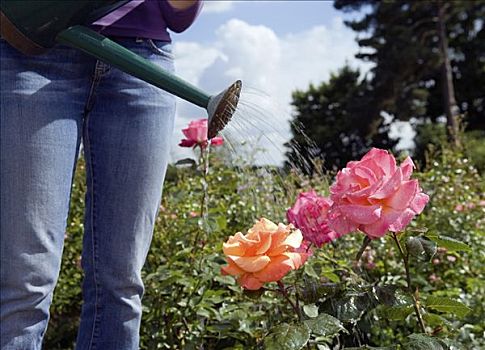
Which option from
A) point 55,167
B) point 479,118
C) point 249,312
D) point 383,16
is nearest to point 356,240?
point 249,312

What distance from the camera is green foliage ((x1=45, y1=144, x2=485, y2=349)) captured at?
1.27m

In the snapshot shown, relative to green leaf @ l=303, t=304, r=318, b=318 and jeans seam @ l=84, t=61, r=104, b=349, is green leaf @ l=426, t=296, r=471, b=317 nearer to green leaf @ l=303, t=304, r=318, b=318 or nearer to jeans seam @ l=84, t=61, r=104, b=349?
green leaf @ l=303, t=304, r=318, b=318

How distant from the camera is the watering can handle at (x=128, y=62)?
1.40 m

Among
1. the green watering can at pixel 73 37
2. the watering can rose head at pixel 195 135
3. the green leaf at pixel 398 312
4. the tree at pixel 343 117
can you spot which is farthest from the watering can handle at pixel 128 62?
the tree at pixel 343 117

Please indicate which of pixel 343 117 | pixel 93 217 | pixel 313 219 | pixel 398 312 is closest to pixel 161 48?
pixel 93 217

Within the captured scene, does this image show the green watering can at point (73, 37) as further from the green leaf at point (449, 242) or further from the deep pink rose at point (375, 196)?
the green leaf at point (449, 242)

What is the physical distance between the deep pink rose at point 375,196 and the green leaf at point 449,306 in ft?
0.70

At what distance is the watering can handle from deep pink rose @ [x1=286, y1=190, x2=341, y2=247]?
28cm

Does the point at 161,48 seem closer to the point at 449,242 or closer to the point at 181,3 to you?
the point at 181,3

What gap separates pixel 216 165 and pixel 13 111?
1707mm

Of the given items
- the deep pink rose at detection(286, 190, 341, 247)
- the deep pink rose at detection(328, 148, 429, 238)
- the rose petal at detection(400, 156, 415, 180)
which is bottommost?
the deep pink rose at detection(286, 190, 341, 247)

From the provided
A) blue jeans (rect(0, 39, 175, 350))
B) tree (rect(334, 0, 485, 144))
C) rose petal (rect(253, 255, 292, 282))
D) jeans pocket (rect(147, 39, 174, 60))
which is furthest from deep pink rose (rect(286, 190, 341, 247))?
tree (rect(334, 0, 485, 144))

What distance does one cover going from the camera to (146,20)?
1.66m

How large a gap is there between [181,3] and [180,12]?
2 centimetres
